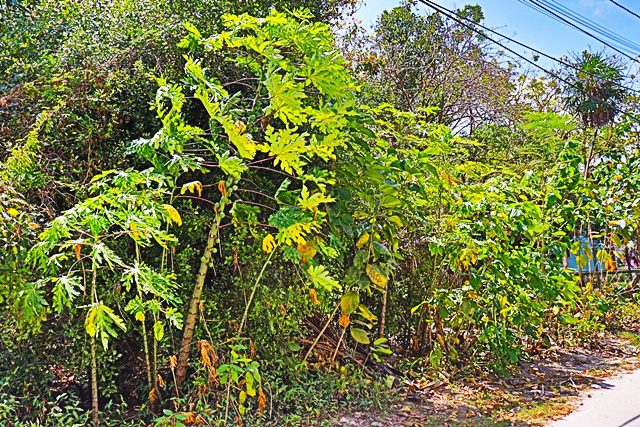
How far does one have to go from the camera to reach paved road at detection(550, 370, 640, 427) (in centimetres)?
404

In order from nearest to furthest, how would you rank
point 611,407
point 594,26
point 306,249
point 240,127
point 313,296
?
1. point 240,127
2. point 306,249
3. point 313,296
4. point 611,407
5. point 594,26

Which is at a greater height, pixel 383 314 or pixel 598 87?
pixel 598 87

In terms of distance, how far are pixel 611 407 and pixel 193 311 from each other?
3.31 metres

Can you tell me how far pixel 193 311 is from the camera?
3.45m

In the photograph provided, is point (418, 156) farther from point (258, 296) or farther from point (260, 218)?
point (258, 296)

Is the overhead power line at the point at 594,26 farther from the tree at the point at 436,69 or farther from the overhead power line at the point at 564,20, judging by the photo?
the tree at the point at 436,69

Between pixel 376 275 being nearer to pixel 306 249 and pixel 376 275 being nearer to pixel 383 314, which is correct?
pixel 306 249

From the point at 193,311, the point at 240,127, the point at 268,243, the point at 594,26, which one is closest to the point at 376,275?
the point at 268,243

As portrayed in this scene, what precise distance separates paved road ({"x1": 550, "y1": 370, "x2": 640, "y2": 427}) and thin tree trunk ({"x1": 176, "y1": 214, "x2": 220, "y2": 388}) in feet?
8.42

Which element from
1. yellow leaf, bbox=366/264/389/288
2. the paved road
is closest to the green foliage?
yellow leaf, bbox=366/264/389/288

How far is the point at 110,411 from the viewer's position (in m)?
3.46

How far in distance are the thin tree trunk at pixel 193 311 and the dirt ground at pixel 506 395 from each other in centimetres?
111

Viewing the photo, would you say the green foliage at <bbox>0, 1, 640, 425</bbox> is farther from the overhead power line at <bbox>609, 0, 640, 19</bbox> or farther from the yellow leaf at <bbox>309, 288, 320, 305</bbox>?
the overhead power line at <bbox>609, 0, 640, 19</bbox>

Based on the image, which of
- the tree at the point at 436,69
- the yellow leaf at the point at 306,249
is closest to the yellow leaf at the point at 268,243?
the yellow leaf at the point at 306,249
